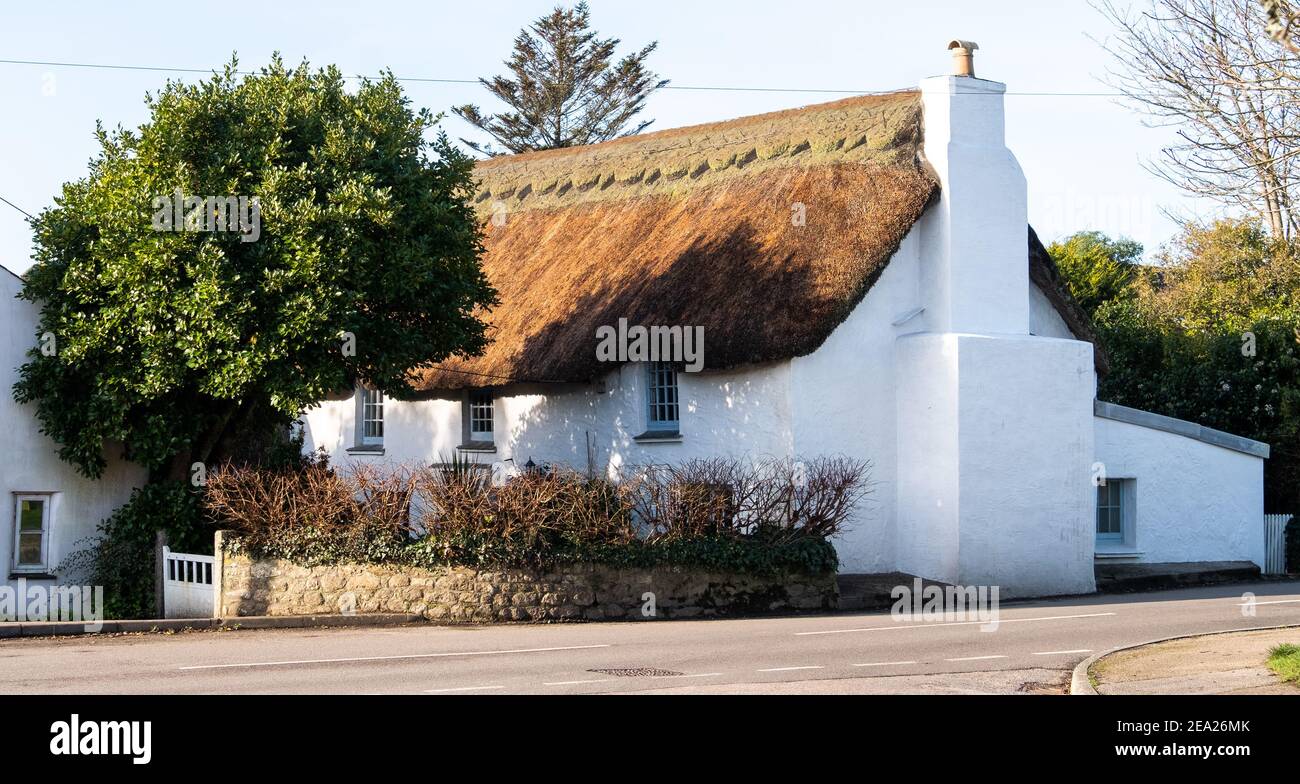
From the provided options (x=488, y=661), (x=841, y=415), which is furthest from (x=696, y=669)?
(x=841, y=415)

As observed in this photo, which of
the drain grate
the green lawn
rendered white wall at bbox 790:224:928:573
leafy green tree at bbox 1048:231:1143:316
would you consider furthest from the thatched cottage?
leafy green tree at bbox 1048:231:1143:316

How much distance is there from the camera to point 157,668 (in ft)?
42.0

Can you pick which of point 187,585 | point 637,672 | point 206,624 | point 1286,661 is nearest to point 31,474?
point 187,585

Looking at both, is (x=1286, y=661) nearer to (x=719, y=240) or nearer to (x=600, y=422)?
(x=719, y=240)

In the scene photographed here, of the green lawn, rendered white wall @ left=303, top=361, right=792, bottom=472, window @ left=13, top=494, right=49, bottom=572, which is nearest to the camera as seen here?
the green lawn

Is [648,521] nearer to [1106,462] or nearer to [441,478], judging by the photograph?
[441,478]

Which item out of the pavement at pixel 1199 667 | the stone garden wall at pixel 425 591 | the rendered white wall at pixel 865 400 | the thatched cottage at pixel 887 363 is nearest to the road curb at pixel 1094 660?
the pavement at pixel 1199 667

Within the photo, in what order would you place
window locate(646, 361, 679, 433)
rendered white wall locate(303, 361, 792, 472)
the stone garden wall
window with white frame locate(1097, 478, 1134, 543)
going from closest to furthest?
1. the stone garden wall
2. rendered white wall locate(303, 361, 792, 472)
3. window locate(646, 361, 679, 433)
4. window with white frame locate(1097, 478, 1134, 543)

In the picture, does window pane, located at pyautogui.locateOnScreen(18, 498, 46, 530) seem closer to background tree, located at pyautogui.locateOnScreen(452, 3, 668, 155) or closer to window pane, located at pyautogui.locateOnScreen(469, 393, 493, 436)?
window pane, located at pyautogui.locateOnScreen(469, 393, 493, 436)

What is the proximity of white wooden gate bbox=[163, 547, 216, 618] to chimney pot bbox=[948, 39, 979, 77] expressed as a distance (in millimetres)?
13942

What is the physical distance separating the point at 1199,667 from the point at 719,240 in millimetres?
13232

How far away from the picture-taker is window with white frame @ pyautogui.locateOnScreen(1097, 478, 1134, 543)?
80.5 feet

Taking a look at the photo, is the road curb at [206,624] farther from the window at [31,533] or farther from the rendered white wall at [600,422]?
the rendered white wall at [600,422]

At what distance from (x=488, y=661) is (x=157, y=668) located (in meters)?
3.05
